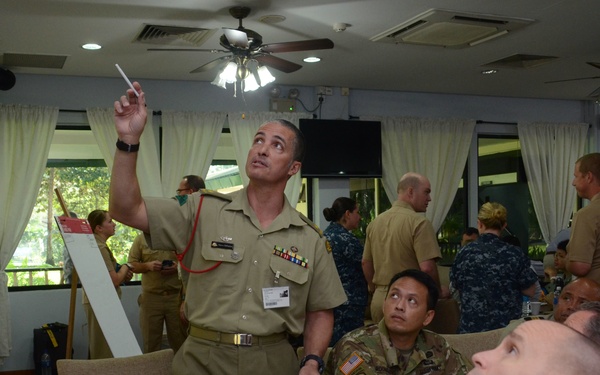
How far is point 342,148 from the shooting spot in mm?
7730

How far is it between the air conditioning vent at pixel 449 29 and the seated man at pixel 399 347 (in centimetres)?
260

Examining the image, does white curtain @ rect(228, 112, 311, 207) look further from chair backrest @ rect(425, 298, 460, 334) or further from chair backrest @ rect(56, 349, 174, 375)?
chair backrest @ rect(56, 349, 174, 375)

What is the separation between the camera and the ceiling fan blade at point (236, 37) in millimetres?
4512

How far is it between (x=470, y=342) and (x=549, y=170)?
19.3 ft

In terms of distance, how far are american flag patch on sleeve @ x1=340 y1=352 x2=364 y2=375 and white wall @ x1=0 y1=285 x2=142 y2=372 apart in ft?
14.9

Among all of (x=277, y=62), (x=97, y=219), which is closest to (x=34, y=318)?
(x=97, y=219)

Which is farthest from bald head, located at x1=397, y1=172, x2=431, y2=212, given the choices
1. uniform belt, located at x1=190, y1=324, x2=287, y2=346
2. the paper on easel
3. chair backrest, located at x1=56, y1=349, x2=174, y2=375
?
uniform belt, located at x1=190, y1=324, x2=287, y2=346

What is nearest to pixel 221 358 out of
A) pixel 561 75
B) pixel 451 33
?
pixel 451 33

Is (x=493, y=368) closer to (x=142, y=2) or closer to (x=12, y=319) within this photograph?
(x=142, y=2)

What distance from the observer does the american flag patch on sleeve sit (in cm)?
287

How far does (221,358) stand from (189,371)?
4.8 inches

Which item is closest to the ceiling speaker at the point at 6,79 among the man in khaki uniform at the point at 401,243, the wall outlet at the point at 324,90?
the wall outlet at the point at 324,90

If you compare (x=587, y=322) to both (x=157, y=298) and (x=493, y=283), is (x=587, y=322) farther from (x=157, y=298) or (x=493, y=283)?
(x=157, y=298)

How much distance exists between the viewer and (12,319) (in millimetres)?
6730
